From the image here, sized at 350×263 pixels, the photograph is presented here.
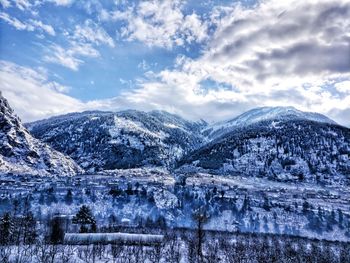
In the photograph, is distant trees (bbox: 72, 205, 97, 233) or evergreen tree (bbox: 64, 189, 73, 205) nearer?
distant trees (bbox: 72, 205, 97, 233)

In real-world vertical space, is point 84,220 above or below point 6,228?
below

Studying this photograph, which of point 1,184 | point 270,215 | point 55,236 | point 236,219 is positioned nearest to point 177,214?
point 236,219

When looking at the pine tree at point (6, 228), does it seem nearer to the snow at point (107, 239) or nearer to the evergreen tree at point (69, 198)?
the snow at point (107, 239)

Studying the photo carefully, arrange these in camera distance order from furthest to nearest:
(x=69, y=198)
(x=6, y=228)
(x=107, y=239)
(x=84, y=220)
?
(x=69, y=198)
(x=84, y=220)
(x=107, y=239)
(x=6, y=228)

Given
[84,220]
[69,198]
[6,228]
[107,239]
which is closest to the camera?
[6,228]

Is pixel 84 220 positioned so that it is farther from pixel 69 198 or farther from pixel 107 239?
pixel 69 198

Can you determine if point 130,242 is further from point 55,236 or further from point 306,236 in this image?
A: point 306,236

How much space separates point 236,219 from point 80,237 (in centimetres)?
10524

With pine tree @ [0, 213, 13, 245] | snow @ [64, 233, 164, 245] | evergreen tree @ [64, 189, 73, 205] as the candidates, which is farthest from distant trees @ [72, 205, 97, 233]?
evergreen tree @ [64, 189, 73, 205]

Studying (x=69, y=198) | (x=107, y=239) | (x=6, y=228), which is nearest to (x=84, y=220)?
(x=107, y=239)

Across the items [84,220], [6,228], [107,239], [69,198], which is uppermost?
[69,198]

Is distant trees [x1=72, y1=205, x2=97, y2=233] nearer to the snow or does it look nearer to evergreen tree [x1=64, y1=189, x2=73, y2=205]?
the snow

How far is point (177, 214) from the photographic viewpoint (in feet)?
566

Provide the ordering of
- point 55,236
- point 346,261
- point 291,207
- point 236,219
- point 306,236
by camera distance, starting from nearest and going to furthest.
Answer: point 55,236
point 346,261
point 306,236
point 236,219
point 291,207
